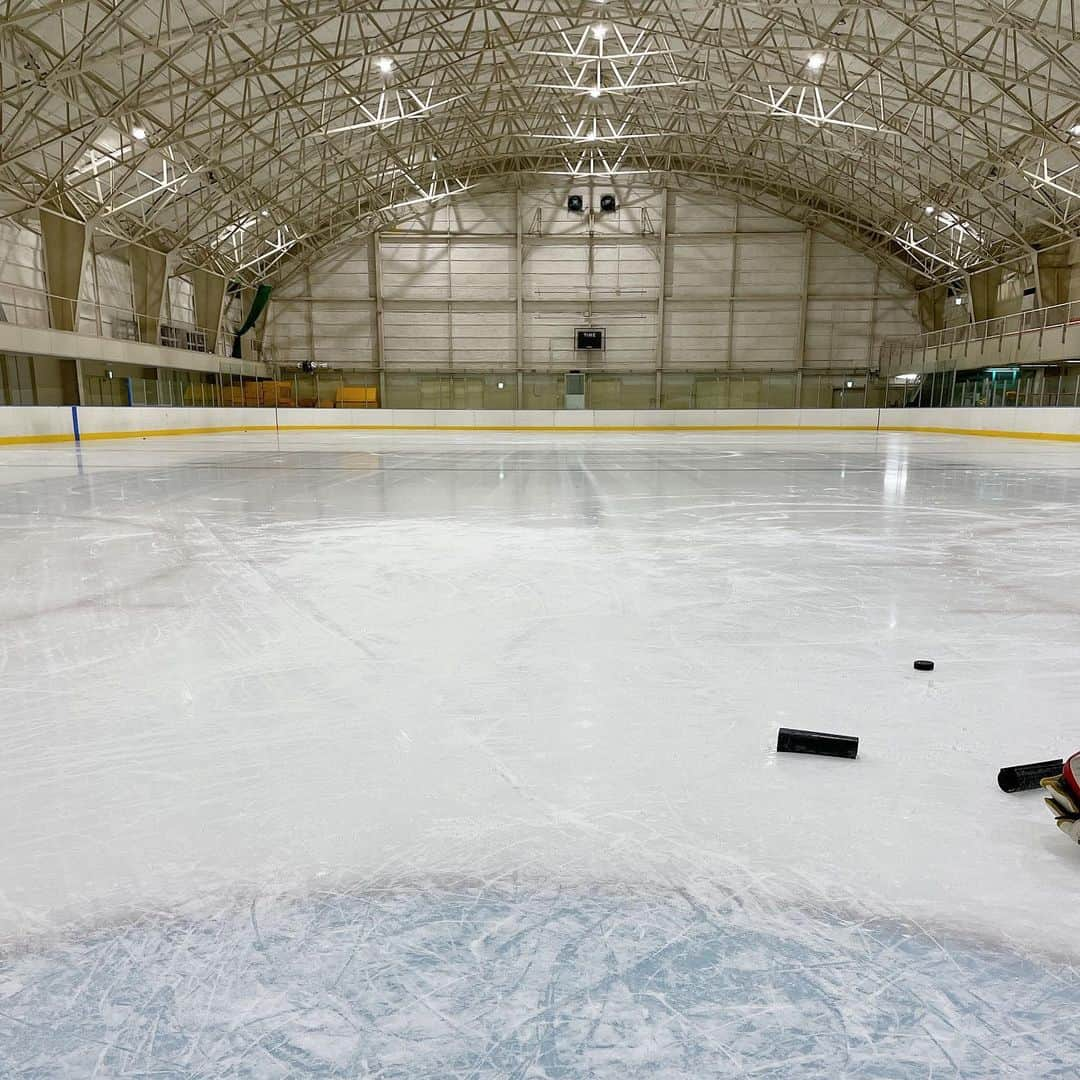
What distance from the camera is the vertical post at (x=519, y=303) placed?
37031 millimetres

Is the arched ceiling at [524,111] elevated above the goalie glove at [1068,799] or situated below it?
above

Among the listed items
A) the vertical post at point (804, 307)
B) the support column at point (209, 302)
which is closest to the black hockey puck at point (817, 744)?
the support column at point (209, 302)

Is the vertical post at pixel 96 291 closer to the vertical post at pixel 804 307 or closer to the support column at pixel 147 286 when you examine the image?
the support column at pixel 147 286

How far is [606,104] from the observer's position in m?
30.7

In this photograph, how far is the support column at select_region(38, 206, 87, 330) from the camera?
975 inches

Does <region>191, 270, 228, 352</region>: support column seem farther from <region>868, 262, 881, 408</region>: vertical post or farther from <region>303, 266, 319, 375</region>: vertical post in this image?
<region>868, 262, 881, 408</region>: vertical post

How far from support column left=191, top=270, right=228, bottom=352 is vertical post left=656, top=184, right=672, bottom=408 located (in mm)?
20509

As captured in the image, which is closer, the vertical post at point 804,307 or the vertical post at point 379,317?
the vertical post at point 804,307

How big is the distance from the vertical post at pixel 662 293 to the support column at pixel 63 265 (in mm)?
23983

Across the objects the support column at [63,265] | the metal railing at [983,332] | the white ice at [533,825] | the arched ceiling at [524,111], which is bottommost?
the white ice at [533,825]

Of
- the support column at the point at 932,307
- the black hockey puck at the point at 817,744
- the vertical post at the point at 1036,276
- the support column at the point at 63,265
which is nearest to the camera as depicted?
the black hockey puck at the point at 817,744

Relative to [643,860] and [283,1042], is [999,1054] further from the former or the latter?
[283,1042]

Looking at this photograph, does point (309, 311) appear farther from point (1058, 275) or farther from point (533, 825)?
point (533, 825)

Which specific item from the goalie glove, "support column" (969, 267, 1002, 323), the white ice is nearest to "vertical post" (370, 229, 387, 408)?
"support column" (969, 267, 1002, 323)
